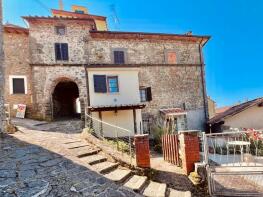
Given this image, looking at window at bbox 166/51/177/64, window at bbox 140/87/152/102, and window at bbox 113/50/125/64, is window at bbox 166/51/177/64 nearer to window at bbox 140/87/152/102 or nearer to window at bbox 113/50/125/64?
window at bbox 140/87/152/102

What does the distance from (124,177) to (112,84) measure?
1046cm

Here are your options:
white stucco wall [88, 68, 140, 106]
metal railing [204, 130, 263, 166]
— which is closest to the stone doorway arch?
white stucco wall [88, 68, 140, 106]

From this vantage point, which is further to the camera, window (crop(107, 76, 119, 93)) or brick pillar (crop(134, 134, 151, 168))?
window (crop(107, 76, 119, 93))

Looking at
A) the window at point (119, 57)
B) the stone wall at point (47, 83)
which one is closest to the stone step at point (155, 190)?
the stone wall at point (47, 83)

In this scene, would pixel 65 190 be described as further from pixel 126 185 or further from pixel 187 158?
pixel 187 158

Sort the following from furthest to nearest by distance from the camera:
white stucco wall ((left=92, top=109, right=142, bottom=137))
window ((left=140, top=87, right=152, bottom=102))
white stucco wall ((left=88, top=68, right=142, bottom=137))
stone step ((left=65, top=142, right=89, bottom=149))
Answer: window ((left=140, top=87, right=152, bottom=102)) < white stucco wall ((left=88, top=68, right=142, bottom=137)) < white stucco wall ((left=92, top=109, right=142, bottom=137)) < stone step ((left=65, top=142, right=89, bottom=149))

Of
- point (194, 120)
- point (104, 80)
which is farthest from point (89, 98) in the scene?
point (194, 120)

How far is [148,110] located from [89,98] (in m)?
5.53

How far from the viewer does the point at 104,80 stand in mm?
16062

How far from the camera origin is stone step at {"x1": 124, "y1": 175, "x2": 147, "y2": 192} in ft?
19.3

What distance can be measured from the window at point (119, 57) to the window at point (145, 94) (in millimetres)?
2871

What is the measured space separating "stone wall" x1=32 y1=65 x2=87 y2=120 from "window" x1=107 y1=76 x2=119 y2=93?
7.55ft

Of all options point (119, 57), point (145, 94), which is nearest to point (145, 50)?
point (119, 57)

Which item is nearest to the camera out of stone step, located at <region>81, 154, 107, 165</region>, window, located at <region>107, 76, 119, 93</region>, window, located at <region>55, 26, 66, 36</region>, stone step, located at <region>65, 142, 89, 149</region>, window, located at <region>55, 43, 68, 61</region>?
stone step, located at <region>81, 154, 107, 165</region>
